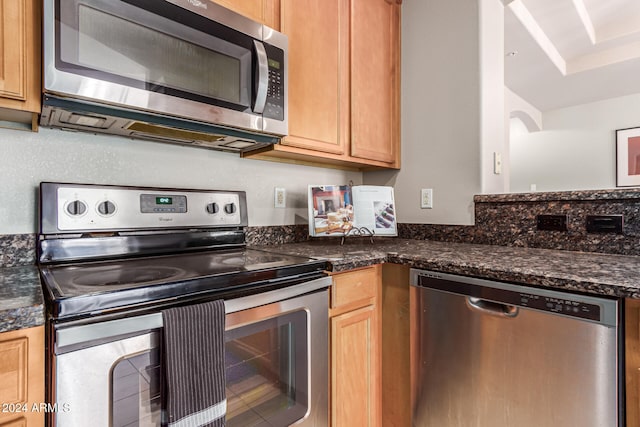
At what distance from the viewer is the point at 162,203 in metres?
1.35

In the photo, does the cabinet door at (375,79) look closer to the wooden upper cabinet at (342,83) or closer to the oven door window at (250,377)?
the wooden upper cabinet at (342,83)

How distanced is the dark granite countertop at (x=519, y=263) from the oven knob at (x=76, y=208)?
0.75 metres

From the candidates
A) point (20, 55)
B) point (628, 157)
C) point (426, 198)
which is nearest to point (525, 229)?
point (426, 198)

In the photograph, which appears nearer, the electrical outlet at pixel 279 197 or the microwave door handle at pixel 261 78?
the microwave door handle at pixel 261 78

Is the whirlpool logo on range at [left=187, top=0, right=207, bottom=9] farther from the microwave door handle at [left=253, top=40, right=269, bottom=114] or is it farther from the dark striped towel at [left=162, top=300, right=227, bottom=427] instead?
the dark striped towel at [left=162, top=300, right=227, bottom=427]

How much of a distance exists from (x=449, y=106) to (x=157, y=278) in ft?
5.46

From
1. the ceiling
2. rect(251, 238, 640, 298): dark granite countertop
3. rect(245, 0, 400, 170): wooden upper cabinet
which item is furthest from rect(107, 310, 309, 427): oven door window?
the ceiling

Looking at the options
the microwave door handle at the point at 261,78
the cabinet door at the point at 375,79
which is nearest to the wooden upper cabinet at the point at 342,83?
the cabinet door at the point at 375,79

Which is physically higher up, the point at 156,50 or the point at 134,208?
the point at 156,50

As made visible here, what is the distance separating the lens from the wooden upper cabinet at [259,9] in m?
1.30

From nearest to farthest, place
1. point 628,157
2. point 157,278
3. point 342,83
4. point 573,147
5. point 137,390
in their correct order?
point 137,390 → point 157,278 → point 342,83 → point 628,157 → point 573,147

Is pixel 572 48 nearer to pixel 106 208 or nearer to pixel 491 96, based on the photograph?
pixel 491 96

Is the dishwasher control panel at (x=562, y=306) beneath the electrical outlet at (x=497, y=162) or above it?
beneath

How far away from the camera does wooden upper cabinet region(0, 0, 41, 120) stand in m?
0.88
